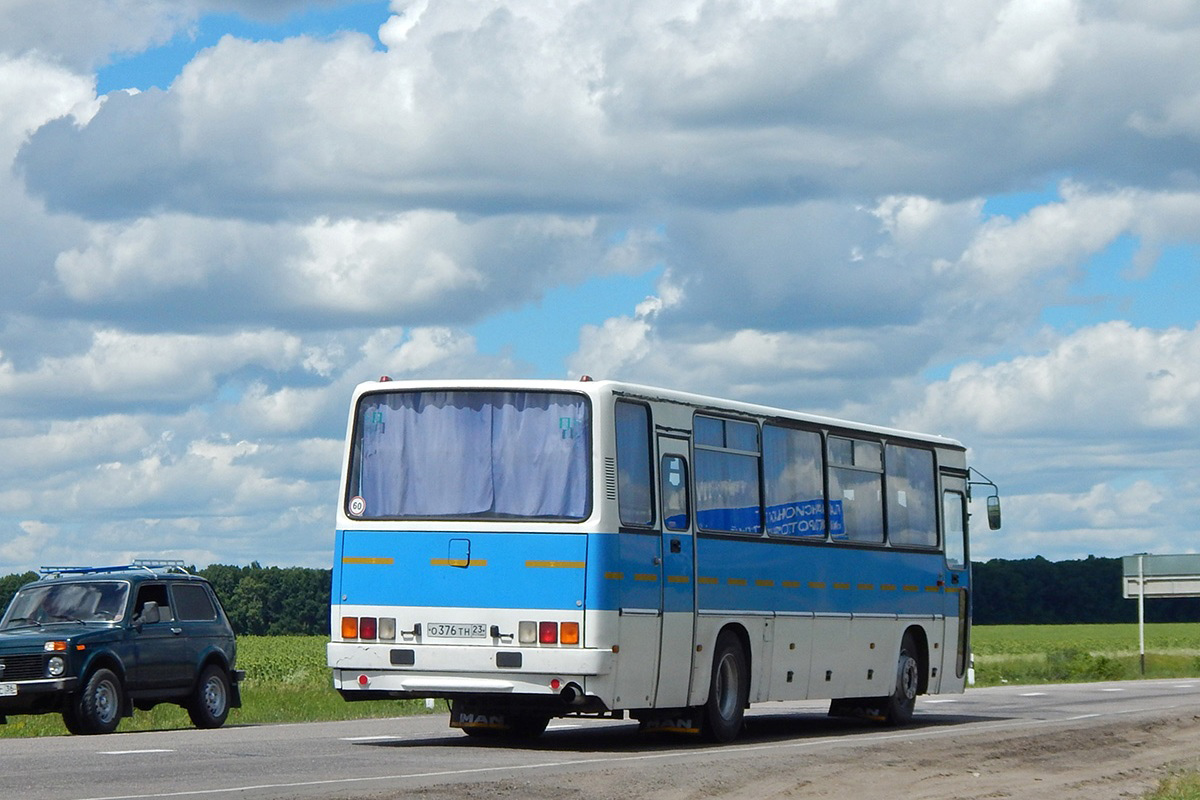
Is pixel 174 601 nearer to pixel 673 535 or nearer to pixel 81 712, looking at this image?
pixel 81 712

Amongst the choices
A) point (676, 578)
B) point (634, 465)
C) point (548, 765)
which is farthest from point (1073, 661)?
point (548, 765)

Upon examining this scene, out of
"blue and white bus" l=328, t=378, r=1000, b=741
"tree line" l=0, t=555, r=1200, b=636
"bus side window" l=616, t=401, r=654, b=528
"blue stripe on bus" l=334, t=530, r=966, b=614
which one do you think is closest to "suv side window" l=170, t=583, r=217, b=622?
"blue and white bus" l=328, t=378, r=1000, b=741

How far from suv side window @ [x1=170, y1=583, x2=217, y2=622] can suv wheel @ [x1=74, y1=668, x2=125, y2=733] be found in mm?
Answer: 1712

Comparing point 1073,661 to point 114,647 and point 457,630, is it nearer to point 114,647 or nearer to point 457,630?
point 114,647

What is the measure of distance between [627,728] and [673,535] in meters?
4.76

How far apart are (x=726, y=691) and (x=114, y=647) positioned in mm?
7308

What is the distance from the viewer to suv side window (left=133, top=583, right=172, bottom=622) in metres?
24.6

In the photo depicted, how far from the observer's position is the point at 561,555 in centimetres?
1845

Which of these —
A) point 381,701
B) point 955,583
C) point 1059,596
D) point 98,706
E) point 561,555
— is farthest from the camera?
point 1059,596

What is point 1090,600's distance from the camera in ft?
439

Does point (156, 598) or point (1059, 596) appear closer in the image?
point (156, 598)

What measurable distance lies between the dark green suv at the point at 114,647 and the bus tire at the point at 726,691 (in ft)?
23.5

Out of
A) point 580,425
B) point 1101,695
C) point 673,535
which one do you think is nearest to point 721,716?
point 673,535

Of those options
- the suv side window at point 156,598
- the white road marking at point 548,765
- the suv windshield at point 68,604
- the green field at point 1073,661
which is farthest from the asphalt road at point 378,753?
the green field at point 1073,661
